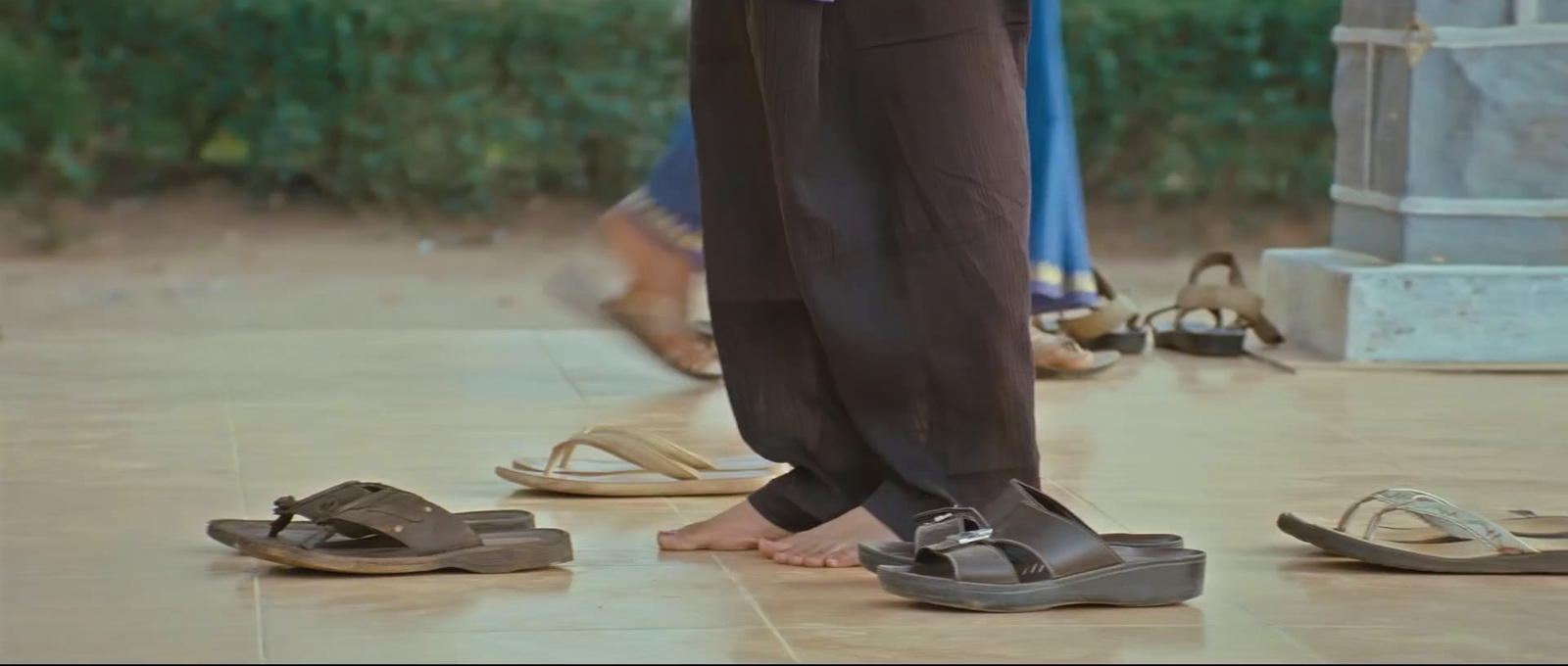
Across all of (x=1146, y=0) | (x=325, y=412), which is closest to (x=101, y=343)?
(x=325, y=412)

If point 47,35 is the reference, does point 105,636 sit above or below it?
below

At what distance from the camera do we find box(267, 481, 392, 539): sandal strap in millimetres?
3352

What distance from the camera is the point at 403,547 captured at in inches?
134

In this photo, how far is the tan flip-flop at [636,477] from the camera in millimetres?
4121

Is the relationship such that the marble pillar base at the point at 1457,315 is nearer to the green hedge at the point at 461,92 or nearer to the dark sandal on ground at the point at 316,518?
the dark sandal on ground at the point at 316,518

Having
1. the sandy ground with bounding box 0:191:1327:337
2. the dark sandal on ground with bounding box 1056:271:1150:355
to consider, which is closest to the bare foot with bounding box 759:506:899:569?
the dark sandal on ground with bounding box 1056:271:1150:355

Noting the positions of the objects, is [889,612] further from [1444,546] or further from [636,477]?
[636,477]

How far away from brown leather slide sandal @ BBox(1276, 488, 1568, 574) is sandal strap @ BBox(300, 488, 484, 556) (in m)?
1.18

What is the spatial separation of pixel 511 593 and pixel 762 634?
1.30 ft

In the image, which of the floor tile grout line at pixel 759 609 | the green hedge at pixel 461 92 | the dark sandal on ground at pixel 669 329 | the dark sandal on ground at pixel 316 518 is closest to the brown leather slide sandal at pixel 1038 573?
the floor tile grout line at pixel 759 609

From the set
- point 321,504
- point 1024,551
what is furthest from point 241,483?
point 1024,551

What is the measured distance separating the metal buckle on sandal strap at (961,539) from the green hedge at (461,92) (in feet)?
25.3

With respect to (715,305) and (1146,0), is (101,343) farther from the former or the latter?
(1146,0)

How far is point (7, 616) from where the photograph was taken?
304cm
